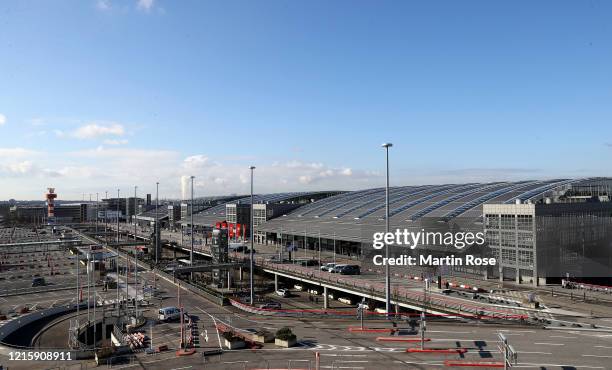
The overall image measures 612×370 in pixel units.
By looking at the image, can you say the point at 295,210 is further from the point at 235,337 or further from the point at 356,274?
the point at 235,337

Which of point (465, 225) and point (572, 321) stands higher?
point (465, 225)

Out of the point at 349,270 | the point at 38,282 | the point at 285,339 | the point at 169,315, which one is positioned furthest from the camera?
the point at 38,282

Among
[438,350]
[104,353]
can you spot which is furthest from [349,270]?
[104,353]

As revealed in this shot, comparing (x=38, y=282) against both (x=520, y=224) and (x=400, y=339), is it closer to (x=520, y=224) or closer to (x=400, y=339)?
(x=400, y=339)

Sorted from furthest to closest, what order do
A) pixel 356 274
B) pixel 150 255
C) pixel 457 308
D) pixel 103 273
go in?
pixel 150 255 < pixel 103 273 < pixel 356 274 < pixel 457 308

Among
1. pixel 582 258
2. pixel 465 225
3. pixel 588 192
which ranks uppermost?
pixel 588 192

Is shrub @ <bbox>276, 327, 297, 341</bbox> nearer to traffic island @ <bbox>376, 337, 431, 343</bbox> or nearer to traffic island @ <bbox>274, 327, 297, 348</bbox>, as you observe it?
traffic island @ <bbox>274, 327, 297, 348</bbox>

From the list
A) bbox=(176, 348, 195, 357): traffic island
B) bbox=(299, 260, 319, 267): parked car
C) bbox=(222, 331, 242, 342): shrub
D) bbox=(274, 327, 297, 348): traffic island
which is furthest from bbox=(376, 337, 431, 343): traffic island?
bbox=(299, 260, 319, 267): parked car

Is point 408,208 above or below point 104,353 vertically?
above

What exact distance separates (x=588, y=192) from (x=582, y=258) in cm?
1454

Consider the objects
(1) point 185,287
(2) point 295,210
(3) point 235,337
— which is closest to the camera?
(3) point 235,337

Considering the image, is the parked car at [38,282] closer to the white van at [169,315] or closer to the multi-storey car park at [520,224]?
the white van at [169,315]

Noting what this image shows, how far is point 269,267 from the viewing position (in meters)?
81.2

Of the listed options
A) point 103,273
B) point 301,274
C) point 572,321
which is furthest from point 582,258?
point 103,273
